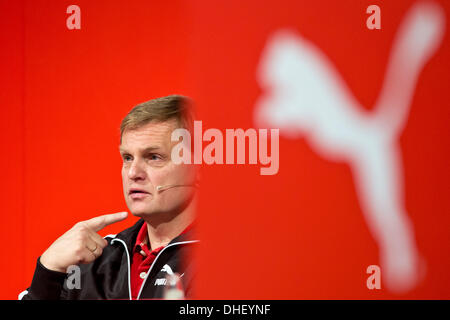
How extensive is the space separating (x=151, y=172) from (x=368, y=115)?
2.49 feet

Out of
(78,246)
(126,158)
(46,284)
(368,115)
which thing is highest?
(368,115)

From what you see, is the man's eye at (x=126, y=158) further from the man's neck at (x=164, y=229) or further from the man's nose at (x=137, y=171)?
the man's neck at (x=164, y=229)

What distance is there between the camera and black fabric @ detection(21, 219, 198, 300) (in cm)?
175

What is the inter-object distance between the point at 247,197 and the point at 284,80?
1.39ft

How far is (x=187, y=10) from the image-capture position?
6.26ft

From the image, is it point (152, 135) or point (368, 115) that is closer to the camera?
point (152, 135)

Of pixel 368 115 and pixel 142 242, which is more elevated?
pixel 368 115

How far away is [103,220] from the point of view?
1.83m

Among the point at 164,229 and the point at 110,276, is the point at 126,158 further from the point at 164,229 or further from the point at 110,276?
the point at 110,276

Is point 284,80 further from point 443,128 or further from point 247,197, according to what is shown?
point 443,128

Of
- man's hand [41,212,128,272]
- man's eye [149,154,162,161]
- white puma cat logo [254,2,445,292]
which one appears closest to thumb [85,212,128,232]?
man's hand [41,212,128,272]

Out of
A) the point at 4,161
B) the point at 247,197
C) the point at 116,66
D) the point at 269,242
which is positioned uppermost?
the point at 116,66

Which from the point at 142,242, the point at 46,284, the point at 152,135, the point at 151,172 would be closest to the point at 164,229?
the point at 142,242
